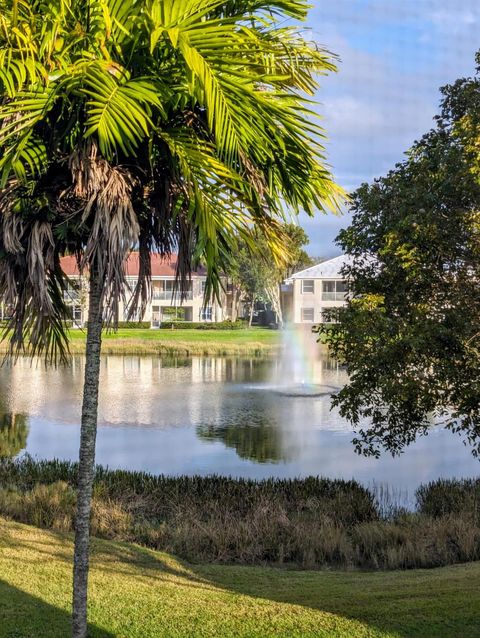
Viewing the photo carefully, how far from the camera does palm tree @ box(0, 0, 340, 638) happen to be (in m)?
5.37

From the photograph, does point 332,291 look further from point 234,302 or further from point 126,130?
point 126,130

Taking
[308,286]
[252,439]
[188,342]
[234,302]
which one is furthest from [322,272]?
[252,439]

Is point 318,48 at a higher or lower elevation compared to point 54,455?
higher

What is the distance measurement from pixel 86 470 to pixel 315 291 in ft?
228

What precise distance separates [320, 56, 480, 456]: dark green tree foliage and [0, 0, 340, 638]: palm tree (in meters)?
6.92

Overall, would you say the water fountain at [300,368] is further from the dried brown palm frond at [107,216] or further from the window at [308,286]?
the dried brown palm frond at [107,216]

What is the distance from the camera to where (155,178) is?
6148mm

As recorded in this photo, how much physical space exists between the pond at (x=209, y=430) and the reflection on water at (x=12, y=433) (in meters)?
0.03

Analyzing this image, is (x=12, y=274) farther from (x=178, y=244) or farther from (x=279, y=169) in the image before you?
(x=279, y=169)

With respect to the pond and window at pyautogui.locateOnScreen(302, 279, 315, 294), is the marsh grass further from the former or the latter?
window at pyautogui.locateOnScreen(302, 279, 315, 294)

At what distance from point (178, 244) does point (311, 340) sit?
202ft

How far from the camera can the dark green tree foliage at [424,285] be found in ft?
40.8

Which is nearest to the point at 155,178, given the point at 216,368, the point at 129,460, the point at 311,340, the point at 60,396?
the point at 129,460

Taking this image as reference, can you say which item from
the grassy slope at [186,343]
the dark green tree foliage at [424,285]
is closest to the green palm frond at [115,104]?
the dark green tree foliage at [424,285]
